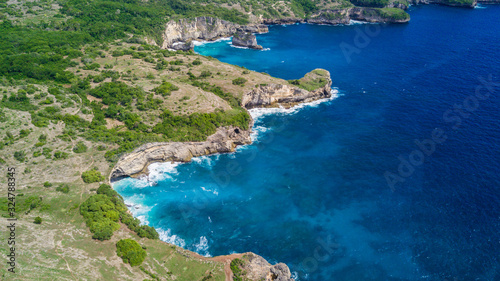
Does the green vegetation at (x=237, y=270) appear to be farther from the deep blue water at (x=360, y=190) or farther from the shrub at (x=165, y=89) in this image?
the shrub at (x=165, y=89)

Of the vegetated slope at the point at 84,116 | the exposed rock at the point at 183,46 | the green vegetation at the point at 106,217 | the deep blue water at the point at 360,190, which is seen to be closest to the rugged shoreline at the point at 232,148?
the vegetated slope at the point at 84,116

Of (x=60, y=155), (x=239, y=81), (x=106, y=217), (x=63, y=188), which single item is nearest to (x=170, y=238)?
(x=106, y=217)

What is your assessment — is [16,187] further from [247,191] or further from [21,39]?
[21,39]

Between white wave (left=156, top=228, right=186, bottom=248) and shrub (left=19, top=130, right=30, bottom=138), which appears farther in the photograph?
shrub (left=19, top=130, right=30, bottom=138)

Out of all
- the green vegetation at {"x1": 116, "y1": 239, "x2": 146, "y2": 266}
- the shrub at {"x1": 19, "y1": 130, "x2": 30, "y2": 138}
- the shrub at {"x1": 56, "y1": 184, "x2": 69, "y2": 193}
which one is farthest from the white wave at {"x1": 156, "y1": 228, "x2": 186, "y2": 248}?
the shrub at {"x1": 19, "y1": 130, "x2": 30, "y2": 138}

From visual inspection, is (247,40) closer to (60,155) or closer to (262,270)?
(60,155)

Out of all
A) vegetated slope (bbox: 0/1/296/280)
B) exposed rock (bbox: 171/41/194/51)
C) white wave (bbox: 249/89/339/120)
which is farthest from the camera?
exposed rock (bbox: 171/41/194/51)

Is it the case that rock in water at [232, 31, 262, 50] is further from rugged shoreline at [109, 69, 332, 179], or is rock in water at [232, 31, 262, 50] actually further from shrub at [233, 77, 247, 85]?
rugged shoreline at [109, 69, 332, 179]
